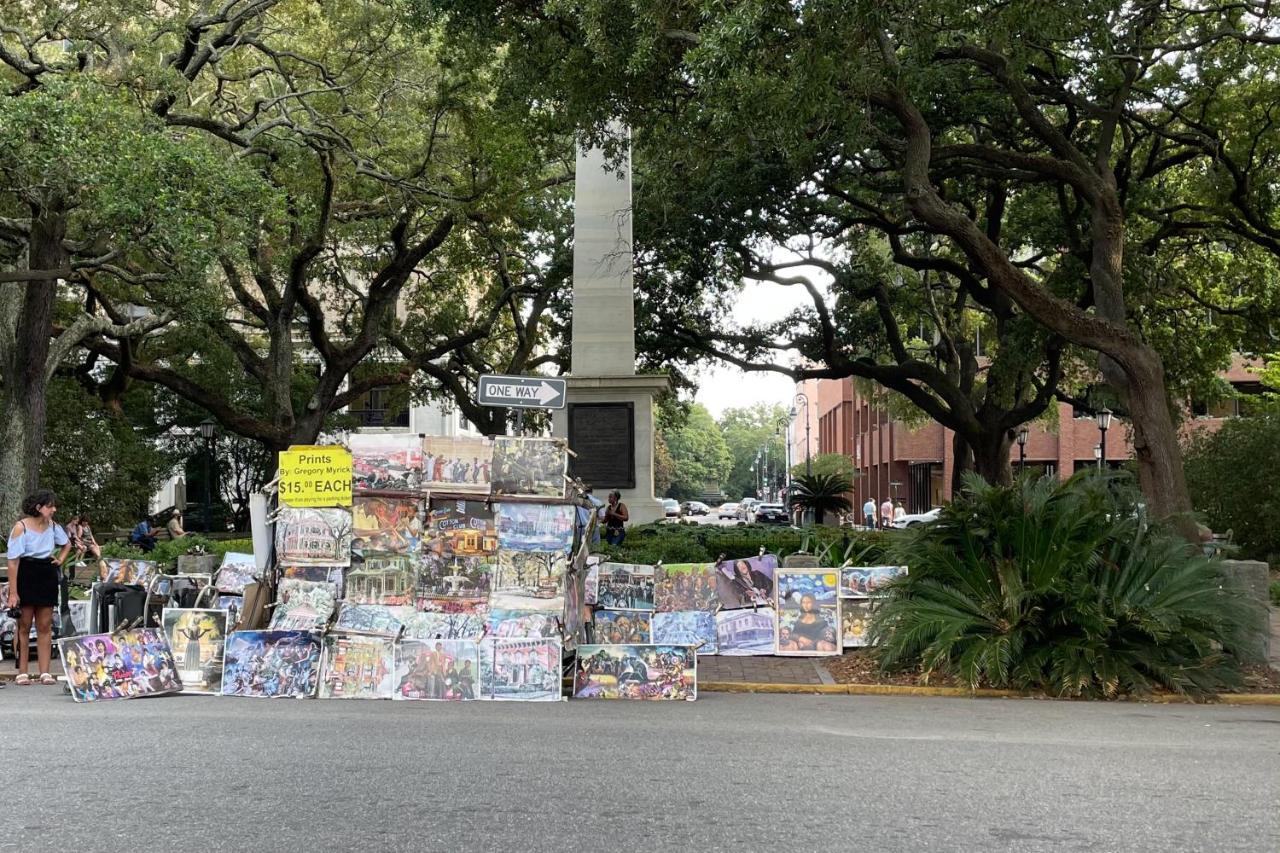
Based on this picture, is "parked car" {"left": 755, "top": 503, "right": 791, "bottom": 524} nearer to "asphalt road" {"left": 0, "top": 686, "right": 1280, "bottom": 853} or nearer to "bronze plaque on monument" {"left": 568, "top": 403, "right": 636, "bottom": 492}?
"bronze plaque on monument" {"left": 568, "top": 403, "right": 636, "bottom": 492}

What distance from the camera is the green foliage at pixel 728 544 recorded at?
13.8m

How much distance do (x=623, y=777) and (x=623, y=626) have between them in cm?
463

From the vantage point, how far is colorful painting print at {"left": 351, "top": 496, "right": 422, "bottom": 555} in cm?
1006

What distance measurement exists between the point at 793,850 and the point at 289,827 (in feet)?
7.78

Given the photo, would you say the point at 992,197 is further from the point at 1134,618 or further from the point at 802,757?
the point at 802,757

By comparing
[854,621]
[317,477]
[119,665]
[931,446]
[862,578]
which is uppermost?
[931,446]

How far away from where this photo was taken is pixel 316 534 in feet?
33.0

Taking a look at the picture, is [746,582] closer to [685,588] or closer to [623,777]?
[685,588]

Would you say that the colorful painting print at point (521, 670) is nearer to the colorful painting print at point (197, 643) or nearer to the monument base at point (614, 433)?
the colorful painting print at point (197, 643)

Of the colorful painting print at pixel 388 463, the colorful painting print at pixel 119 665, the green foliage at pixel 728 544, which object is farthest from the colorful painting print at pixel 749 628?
the colorful painting print at pixel 119 665

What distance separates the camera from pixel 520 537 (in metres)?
9.82

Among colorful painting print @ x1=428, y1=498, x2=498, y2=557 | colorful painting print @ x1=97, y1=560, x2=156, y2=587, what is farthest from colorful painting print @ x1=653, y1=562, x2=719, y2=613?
colorful painting print @ x1=97, y1=560, x2=156, y2=587

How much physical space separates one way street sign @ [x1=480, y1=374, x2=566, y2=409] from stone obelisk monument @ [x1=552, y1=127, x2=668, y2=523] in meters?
6.56

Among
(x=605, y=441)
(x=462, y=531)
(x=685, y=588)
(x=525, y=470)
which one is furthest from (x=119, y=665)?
(x=605, y=441)
